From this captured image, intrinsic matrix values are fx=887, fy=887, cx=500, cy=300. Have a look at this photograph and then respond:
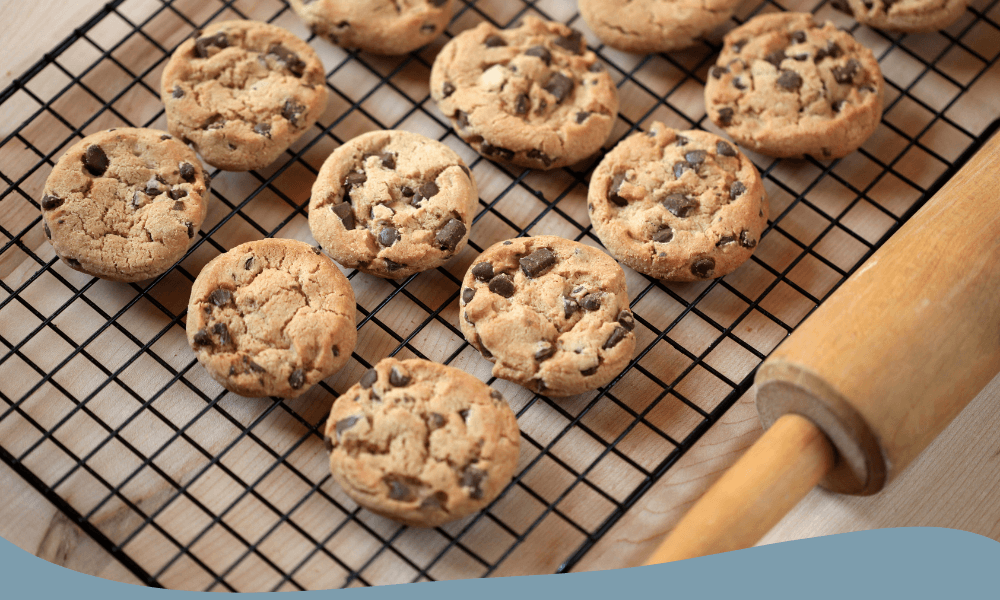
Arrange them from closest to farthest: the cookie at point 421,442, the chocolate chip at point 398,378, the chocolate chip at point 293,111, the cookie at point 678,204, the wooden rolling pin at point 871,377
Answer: the wooden rolling pin at point 871,377
the cookie at point 421,442
the chocolate chip at point 398,378
the cookie at point 678,204
the chocolate chip at point 293,111

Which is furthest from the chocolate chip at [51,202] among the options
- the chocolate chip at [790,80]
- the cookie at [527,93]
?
the chocolate chip at [790,80]

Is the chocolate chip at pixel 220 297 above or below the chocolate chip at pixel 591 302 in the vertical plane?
above

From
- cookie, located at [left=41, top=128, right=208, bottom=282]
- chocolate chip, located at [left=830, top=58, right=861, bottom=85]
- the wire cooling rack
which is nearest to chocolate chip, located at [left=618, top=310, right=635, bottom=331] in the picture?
the wire cooling rack

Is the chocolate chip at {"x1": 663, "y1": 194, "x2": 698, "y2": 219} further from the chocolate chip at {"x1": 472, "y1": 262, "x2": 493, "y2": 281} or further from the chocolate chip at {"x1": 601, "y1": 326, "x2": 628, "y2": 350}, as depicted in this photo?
the chocolate chip at {"x1": 472, "y1": 262, "x2": 493, "y2": 281}

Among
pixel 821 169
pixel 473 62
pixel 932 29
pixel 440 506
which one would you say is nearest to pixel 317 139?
pixel 473 62

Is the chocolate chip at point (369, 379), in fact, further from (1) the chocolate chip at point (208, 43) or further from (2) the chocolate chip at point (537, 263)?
(1) the chocolate chip at point (208, 43)

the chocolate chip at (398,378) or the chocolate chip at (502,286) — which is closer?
the chocolate chip at (398,378)

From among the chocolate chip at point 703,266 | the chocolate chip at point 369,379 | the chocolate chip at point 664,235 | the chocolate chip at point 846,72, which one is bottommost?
the chocolate chip at point 703,266

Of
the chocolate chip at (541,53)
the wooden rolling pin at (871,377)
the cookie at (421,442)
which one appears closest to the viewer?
the wooden rolling pin at (871,377)
